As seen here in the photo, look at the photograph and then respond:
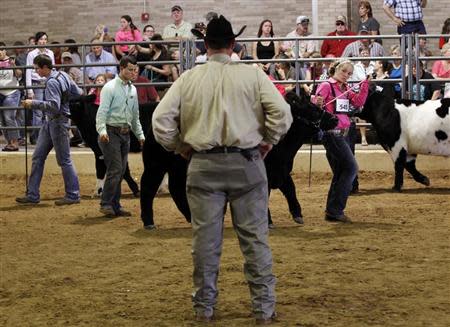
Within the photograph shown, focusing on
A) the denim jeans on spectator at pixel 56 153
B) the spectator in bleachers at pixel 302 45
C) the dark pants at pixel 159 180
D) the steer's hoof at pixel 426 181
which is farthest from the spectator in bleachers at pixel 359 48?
the dark pants at pixel 159 180

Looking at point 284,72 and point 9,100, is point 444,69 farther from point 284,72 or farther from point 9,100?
point 9,100

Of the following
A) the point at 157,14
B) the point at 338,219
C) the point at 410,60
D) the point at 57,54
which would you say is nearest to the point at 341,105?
the point at 338,219

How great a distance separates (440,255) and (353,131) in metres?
4.73

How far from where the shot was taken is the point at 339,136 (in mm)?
11922

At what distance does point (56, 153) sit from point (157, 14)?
31.2ft

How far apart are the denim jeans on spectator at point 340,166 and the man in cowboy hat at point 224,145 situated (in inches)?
175

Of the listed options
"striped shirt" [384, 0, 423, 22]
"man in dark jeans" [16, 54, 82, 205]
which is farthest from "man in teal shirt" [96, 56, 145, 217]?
"striped shirt" [384, 0, 423, 22]

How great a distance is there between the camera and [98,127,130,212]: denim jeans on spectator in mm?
12797

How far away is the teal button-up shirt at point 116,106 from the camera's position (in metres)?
12.6

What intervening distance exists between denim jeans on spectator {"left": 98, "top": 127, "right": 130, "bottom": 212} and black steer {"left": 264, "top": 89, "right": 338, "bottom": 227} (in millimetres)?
2034

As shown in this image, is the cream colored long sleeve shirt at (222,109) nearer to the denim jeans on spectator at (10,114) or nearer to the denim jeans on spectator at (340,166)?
the denim jeans on spectator at (340,166)

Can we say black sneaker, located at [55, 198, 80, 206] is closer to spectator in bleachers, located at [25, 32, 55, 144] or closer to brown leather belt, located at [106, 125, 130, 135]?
brown leather belt, located at [106, 125, 130, 135]

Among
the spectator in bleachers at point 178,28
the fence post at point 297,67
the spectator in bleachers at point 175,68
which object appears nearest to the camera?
the fence post at point 297,67

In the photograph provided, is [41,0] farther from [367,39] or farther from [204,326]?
[204,326]
